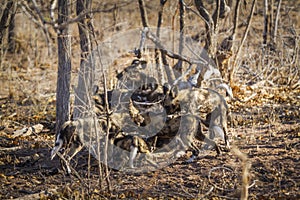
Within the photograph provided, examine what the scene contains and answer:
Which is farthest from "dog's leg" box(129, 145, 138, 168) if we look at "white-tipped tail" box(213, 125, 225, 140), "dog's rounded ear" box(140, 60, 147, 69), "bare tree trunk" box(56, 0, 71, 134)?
"dog's rounded ear" box(140, 60, 147, 69)

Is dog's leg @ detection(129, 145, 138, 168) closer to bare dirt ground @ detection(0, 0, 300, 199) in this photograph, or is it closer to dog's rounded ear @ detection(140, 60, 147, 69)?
bare dirt ground @ detection(0, 0, 300, 199)

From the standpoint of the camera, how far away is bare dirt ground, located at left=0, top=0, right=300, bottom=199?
18.9 ft

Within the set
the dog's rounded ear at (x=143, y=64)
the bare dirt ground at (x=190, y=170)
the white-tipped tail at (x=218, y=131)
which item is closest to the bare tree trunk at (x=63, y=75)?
the bare dirt ground at (x=190, y=170)

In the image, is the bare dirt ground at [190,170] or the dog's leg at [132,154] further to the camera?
the dog's leg at [132,154]

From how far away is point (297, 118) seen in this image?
8.65 meters

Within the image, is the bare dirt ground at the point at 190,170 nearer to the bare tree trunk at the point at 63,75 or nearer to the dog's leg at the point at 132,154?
the dog's leg at the point at 132,154

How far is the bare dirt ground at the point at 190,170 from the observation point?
575cm

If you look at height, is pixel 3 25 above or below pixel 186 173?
above

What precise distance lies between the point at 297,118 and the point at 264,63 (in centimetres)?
327

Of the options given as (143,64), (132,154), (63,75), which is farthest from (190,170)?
(143,64)

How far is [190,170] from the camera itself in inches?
252

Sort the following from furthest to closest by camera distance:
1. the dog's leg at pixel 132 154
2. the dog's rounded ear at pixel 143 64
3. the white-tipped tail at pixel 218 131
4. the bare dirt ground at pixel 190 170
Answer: the dog's rounded ear at pixel 143 64
the white-tipped tail at pixel 218 131
the dog's leg at pixel 132 154
the bare dirt ground at pixel 190 170

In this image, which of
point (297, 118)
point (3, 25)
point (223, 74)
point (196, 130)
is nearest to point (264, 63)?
point (223, 74)

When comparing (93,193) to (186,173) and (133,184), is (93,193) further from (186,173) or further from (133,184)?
(186,173)
